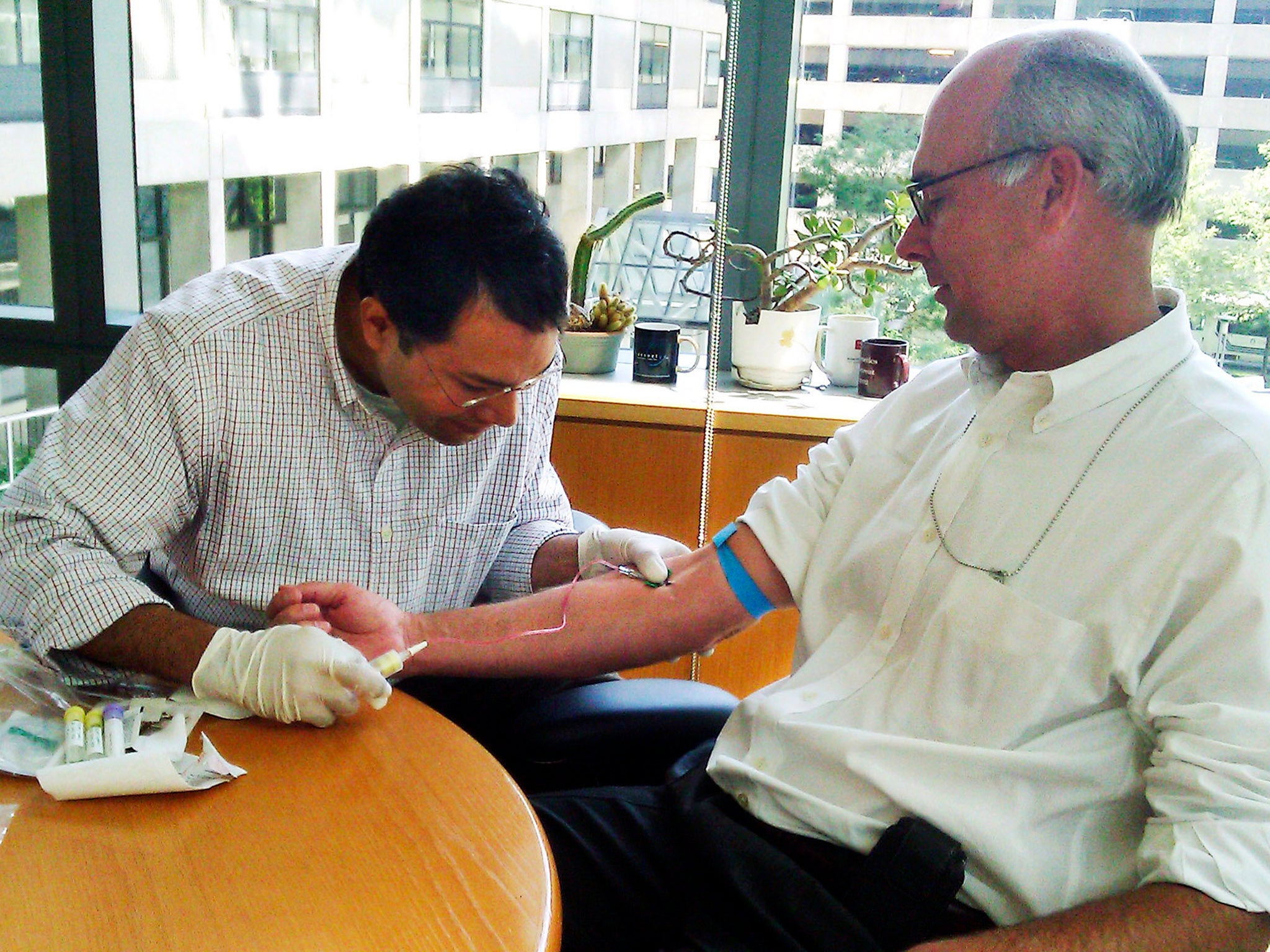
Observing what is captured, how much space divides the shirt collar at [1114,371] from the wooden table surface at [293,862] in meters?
0.72

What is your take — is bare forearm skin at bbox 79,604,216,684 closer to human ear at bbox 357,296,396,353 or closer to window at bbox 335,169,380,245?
human ear at bbox 357,296,396,353

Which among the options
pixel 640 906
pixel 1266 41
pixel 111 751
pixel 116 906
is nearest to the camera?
pixel 116 906

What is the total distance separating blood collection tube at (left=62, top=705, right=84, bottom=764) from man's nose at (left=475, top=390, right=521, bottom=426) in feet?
2.04

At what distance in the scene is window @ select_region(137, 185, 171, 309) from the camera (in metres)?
2.73

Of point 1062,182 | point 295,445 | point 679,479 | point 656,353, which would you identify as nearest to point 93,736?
point 295,445

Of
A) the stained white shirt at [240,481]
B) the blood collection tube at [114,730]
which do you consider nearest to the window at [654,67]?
the stained white shirt at [240,481]

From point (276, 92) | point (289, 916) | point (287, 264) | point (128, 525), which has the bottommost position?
point (289, 916)

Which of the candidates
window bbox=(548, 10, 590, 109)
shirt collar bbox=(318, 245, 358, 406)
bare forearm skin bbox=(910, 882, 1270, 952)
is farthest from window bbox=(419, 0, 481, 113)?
bare forearm skin bbox=(910, 882, 1270, 952)

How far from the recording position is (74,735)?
1.07 meters

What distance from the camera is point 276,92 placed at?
→ 8.94 ft

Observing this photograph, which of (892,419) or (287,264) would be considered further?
(287,264)

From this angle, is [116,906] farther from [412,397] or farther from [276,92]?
[276,92]

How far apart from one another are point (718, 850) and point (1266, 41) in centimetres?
204

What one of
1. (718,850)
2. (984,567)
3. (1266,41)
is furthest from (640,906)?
(1266,41)
